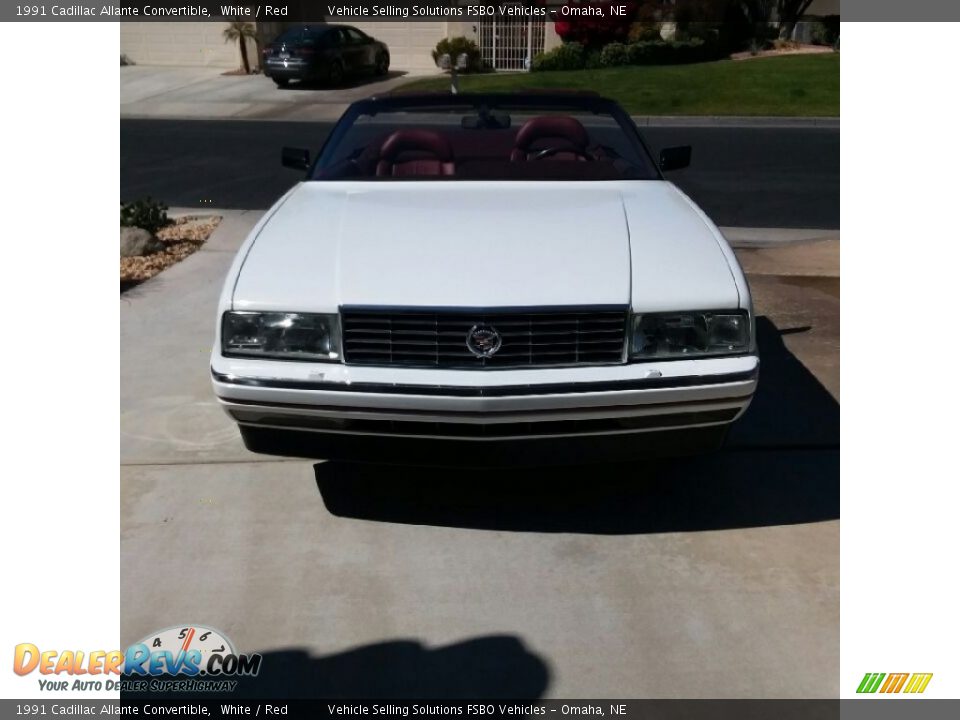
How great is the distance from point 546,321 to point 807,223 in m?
6.68

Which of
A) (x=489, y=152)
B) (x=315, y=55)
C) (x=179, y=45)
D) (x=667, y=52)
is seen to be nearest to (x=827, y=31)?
(x=667, y=52)

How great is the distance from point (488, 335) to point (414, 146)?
206cm

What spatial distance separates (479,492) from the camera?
13.7ft

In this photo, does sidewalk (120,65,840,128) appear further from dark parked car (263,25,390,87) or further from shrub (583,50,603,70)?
shrub (583,50,603,70)

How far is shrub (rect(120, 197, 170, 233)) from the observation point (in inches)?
322

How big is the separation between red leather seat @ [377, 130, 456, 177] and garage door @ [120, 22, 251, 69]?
968 inches

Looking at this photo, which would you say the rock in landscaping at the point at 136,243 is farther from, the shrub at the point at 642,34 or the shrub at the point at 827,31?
the shrub at the point at 827,31

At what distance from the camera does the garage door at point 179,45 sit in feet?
94.0

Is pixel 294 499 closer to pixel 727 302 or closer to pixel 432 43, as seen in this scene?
pixel 727 302

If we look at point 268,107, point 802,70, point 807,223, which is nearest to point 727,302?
point 807,223

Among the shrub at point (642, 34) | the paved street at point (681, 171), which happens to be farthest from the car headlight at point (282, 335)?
the shrub at point (642, 34)
